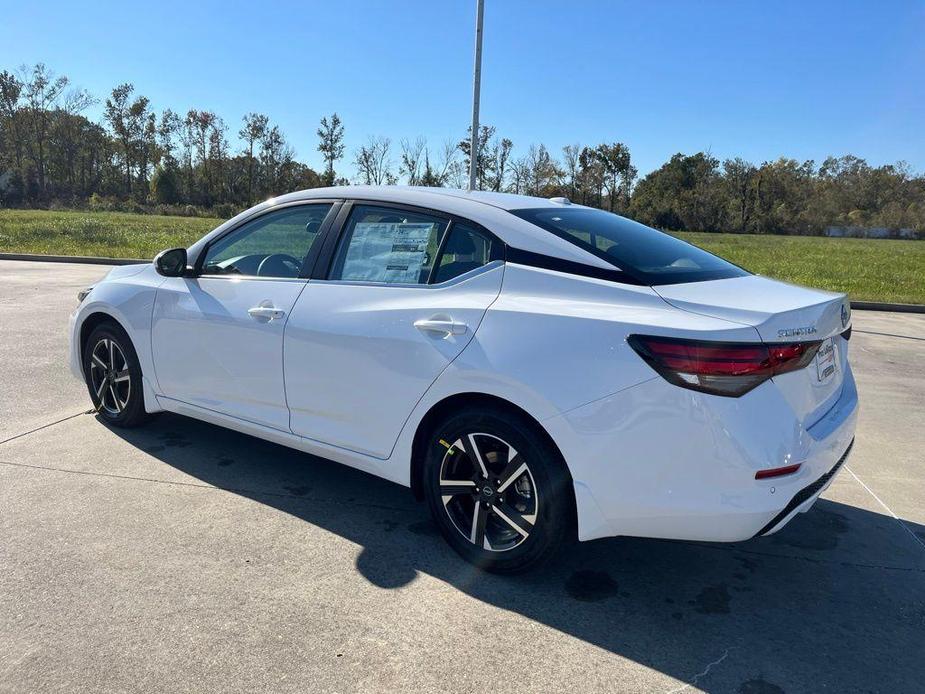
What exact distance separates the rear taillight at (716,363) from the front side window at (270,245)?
6.57ft

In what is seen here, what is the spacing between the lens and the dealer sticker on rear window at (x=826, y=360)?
2.70 m

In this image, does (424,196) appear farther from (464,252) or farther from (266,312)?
(266,312)

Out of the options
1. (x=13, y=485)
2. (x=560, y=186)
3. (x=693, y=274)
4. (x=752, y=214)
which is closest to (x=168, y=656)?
(x=13, y=485)

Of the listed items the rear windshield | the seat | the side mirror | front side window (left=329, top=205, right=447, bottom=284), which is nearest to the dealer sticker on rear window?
the rear windshield

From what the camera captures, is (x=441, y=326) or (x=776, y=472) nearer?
(x=776, y=472)

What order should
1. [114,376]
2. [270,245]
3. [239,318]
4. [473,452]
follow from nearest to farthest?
[473,452]
[239,318]
[270,245]
[114,376]

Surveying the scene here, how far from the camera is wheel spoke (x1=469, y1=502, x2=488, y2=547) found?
9.77ft

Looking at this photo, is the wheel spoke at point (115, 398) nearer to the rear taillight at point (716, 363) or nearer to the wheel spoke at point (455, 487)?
the wheel spoke at point (455, 487)

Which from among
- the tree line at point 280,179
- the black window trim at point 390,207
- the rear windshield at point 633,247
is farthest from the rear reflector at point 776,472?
the tree line at point 280,179

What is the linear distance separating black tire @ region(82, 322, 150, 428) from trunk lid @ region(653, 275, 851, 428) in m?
3.37

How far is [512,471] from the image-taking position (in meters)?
2.83

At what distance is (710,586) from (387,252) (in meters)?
2.14

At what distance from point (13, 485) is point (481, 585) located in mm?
2630

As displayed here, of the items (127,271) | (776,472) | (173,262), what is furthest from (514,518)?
(127,271)
